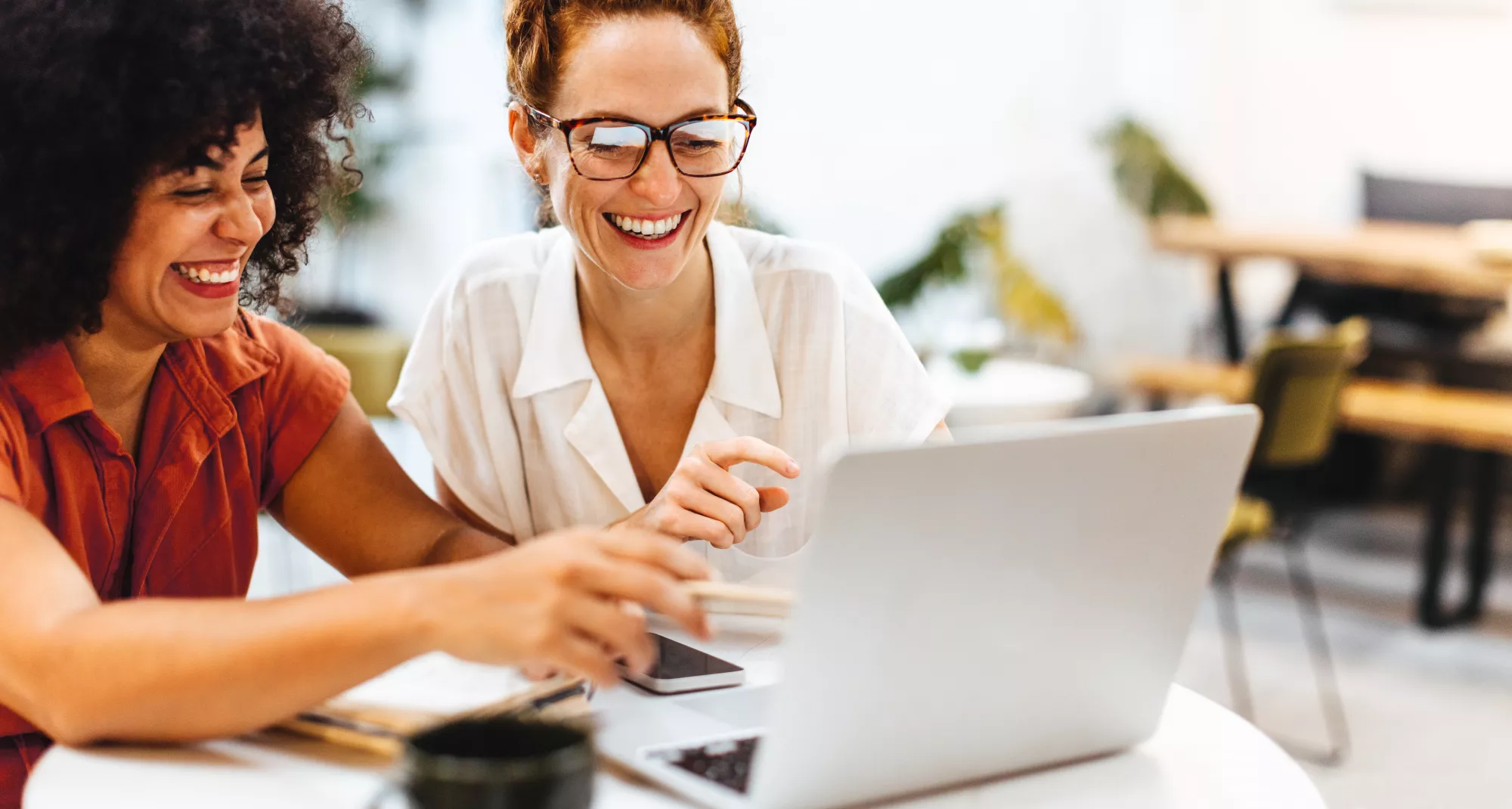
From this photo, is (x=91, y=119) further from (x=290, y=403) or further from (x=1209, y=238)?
(x=1209, y=238)

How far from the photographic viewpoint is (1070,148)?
204 inches

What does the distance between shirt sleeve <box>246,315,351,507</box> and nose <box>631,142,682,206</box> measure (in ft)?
1.17

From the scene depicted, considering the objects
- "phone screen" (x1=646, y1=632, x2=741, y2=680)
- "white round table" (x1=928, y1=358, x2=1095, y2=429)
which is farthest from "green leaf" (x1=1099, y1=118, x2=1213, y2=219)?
"phone screen" (x1=646, y1=632, x2=741, y2=680)

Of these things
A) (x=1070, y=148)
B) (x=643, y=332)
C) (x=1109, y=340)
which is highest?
(x=1070, y=148)

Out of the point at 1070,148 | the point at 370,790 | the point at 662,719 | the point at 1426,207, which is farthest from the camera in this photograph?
the point at 1426,207

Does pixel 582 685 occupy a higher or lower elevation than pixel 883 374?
lower

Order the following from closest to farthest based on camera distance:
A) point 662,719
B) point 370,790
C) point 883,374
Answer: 1. point 370,790
2. point 662,719
3. point 883,374

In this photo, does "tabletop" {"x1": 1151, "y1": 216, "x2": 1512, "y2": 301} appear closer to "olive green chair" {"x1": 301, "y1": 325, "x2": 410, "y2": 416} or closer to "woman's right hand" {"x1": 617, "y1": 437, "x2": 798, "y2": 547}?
"olive green chair" {"x1": 301, "y1": 325, "x2": 410, "y2": 416}

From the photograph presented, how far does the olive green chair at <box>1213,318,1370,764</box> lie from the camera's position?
3.15 m

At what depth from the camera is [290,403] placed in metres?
1.39

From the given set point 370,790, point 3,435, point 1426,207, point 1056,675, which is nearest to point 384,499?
point 3,435

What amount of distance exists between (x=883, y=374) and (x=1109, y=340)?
3941 millimetres

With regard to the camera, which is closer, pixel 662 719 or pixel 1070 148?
pixel 662 719

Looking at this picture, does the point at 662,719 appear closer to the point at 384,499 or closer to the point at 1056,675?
the point at 1056,675
